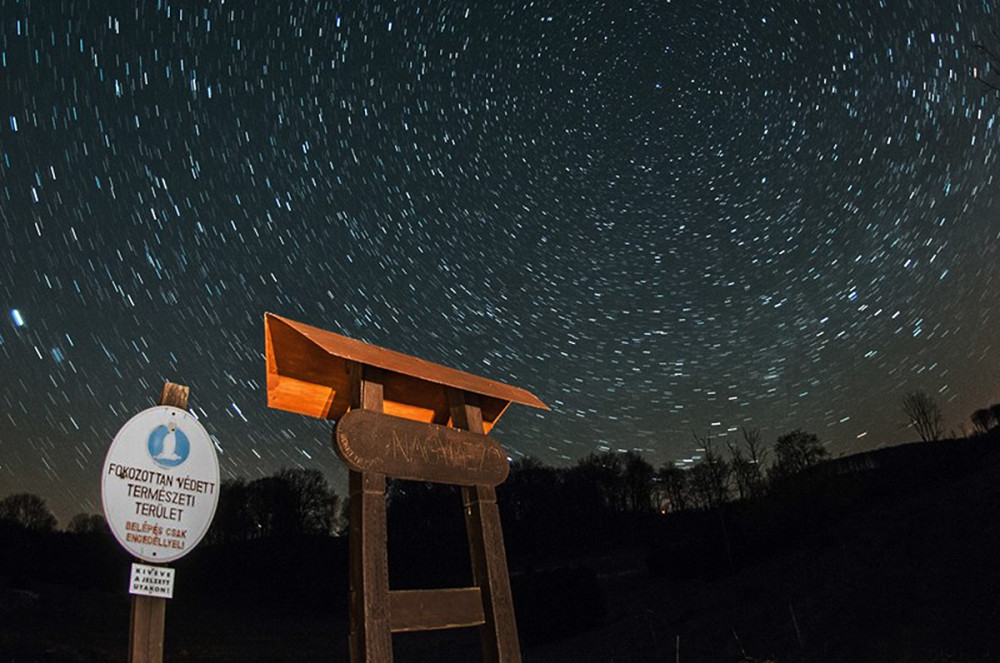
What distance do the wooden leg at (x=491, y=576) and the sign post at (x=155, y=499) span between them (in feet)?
7.02

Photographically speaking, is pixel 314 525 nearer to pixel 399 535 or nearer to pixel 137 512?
pixel 399 535

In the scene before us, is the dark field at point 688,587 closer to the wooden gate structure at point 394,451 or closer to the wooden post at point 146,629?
the wooden gate structure at point 394,451

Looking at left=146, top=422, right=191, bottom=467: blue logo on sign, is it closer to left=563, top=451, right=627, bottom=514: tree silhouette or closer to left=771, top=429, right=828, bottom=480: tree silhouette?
left=771, top=429, right=828, bottom=480: tree silhouette

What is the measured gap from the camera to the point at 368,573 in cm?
405

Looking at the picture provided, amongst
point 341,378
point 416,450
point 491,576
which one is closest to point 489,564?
point 491,576

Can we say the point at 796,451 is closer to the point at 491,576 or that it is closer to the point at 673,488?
the point at 673,488

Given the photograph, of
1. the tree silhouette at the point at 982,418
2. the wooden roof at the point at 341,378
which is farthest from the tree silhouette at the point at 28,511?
the tree silhouette at the point at 982,418

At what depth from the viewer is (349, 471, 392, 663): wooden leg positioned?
388 cm

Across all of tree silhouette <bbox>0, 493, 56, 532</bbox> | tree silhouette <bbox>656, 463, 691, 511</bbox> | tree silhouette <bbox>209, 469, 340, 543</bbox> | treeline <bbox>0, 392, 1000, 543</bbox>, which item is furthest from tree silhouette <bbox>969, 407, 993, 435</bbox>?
tree silhouette <bbox>0, 493, 56, 532</bbox>

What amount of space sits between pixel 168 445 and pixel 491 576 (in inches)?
104

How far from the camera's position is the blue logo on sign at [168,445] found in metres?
3.55

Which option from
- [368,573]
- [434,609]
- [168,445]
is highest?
[168,445]

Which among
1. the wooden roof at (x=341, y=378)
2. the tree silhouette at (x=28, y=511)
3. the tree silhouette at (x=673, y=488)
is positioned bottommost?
the wooden roof at (x=341, y=378)

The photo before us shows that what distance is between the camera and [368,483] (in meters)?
4.29
